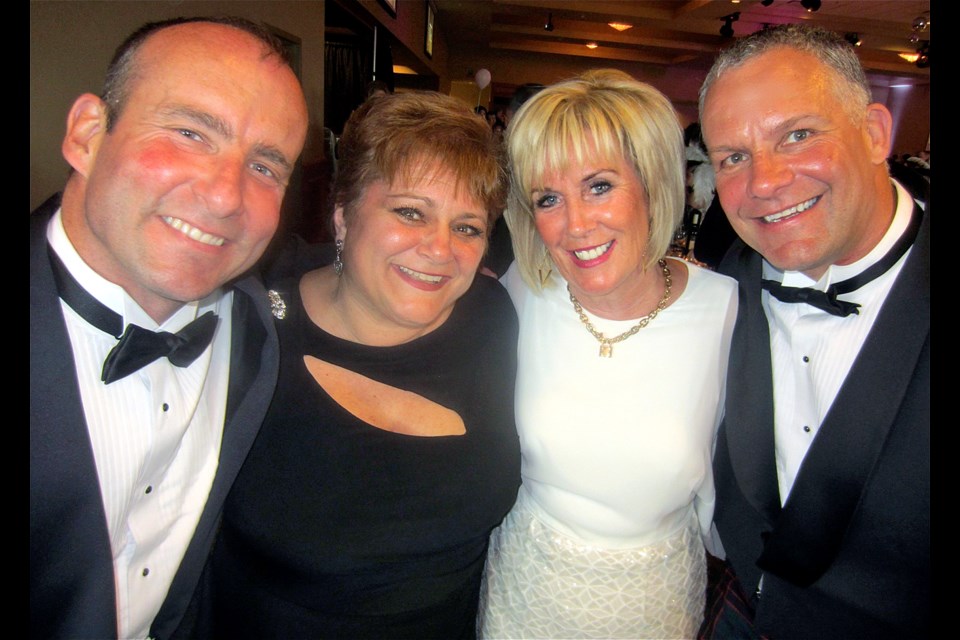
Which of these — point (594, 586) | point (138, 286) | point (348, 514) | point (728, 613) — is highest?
point (138, 286)

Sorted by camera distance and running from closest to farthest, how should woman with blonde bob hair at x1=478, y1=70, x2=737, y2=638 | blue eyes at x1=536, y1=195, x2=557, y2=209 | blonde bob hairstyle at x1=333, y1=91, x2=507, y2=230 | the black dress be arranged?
the black dress, blonde bob hairstyle at x1=333, y1=91, x2=507, y2=230, woman with blonde bob hair at x1=478, y1=70, x2=737, y2=638, blue eyes at x1=536, y1=195, x2=557, y2=209

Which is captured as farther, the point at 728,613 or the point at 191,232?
the point at 728,613

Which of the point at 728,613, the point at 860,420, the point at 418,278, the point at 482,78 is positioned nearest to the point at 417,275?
the point at 418,278

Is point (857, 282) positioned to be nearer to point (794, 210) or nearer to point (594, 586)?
point (794, 210)

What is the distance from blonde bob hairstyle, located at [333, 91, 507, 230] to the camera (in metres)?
1.44

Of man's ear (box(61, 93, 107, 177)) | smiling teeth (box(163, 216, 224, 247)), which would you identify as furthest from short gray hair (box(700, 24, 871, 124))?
man's ear (box(61, 93, 107, 177))

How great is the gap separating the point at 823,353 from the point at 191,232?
1.53 meters

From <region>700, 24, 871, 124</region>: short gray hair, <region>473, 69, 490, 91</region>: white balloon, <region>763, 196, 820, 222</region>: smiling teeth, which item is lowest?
<region>763, 196, 820, 222</region>: smiling teeth

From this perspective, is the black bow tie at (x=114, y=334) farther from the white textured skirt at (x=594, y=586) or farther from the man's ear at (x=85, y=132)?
the white textured skirt at (x=594, y=586)

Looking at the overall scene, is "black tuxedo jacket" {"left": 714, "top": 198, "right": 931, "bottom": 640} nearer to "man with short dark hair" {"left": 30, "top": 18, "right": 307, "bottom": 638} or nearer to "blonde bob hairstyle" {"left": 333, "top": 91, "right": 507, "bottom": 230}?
"blonde bob hairstyle" {"left": 333, "top": 91, "right": 507, "bottom": 230}

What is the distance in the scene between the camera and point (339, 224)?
1.61m

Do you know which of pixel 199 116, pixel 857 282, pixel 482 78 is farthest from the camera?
pixel 482 78

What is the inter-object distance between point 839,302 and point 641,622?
3.40 feet

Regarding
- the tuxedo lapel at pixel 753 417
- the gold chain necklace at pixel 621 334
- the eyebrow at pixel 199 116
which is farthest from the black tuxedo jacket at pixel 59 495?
the tuxedo lapel at pixel 753 417
